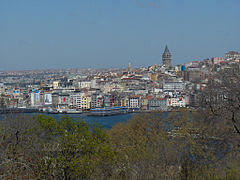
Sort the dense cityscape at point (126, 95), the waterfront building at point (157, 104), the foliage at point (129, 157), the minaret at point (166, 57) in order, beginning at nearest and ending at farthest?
the foliage at point (129, 157), the waterfront building at point (157, 104), the dense cityscape at point (126, 95), the minaret at point (166, 57)

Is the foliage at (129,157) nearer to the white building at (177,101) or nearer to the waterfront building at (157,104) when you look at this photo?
the waterfront building at (157,104)

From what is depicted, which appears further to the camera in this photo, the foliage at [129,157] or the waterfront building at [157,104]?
the waterfront building at [157,104]

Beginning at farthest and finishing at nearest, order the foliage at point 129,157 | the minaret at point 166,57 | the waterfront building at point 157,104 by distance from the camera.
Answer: the minaret at point 166,57 < the waterfront building at point 157,104 < the foliage at point 129,157

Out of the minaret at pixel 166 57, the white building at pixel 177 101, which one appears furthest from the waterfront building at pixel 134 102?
the minaret at pixel 166 57

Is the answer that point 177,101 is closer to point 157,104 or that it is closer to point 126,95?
point 157,104

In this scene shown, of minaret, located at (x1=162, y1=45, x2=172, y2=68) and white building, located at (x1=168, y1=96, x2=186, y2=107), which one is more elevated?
minaret, located at (x1=162, y1=45, x2=172, y2=68)

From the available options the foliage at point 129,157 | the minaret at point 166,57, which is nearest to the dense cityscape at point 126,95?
the minaret at point 166,57

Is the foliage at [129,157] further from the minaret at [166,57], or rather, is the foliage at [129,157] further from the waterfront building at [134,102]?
the minaret at [166,57]

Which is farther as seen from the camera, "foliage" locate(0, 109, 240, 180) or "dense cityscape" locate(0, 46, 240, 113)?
"dense cityscape" locate(0, 46, 240, 113)

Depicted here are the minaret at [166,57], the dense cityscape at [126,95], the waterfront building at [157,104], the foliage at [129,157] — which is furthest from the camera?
the minaret at [166,57]

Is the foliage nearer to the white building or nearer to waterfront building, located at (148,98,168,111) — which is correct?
waterfront building, located at (148,98,168,111)

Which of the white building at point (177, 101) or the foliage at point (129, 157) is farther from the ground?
the foliage at point (129, 157)

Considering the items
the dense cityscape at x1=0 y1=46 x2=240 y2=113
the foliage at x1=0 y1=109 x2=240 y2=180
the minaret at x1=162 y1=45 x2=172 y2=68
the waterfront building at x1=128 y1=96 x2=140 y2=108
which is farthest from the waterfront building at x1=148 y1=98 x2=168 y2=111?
the minaret at x1=162 y1=45 x2=172 y2=68

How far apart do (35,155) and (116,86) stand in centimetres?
2935
